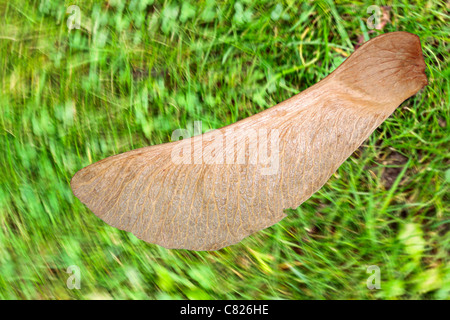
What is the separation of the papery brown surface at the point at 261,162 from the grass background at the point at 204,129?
219 mm

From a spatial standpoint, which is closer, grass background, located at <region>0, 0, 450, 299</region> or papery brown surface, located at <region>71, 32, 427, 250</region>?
papery brown surface, located at <region>71, 32, 427, 250</region>

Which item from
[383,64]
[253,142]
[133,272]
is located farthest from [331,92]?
[133,272]

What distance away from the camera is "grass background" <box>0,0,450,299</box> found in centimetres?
134

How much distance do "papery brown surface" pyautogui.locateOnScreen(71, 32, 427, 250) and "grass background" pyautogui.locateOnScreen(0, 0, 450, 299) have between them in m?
0.22

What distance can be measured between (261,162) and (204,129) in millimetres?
362

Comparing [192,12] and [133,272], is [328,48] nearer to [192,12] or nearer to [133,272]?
[192,12]

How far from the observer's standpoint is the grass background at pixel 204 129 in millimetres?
1339

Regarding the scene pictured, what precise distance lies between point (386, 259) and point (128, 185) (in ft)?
3.33

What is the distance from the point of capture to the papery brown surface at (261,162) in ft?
3.80

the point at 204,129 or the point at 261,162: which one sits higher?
the point at 204,129

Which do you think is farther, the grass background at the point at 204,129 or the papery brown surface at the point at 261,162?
the grass background at the point at 204,129

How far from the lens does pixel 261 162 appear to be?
3.81ft

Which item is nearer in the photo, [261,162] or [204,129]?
[261,162]

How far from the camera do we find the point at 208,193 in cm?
117
